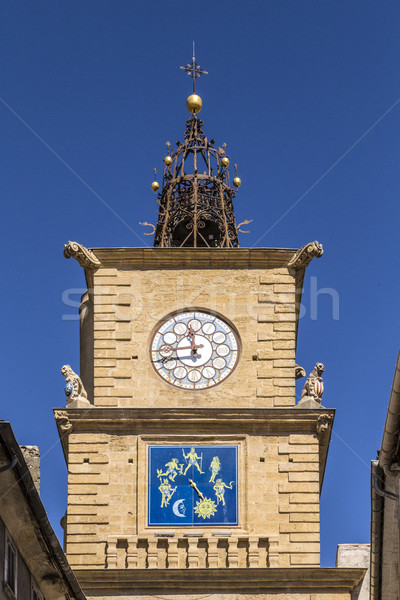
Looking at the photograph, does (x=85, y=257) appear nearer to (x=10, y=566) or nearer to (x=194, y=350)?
(x=194, y=350)

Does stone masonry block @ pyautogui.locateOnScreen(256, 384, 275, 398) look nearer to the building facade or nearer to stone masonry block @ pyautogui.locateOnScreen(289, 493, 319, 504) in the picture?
stone masonry block @ pyautogui.locateOnScreen(289, 493, 319, 504)

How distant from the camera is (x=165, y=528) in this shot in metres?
47.0

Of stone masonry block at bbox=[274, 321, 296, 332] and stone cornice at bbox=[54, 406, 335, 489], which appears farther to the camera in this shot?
stone masonry block at bbox=[274, 321, 296, 332]

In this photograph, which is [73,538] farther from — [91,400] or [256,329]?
[256,329]

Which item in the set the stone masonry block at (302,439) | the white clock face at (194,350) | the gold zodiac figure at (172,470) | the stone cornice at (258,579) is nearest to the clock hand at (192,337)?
the white clock face at (194,350)

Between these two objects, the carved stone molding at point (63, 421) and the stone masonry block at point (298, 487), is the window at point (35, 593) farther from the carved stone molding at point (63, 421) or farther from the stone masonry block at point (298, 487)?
the stone masonry block at point (298, 487)

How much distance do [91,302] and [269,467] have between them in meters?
7.10

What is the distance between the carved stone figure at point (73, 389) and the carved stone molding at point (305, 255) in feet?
22.5

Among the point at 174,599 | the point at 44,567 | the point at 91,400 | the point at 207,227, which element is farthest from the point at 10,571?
the point at 207,227

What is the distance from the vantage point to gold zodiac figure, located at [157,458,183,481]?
156 ft

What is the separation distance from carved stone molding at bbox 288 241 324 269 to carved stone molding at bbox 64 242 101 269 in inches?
213

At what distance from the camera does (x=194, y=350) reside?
1964 inches

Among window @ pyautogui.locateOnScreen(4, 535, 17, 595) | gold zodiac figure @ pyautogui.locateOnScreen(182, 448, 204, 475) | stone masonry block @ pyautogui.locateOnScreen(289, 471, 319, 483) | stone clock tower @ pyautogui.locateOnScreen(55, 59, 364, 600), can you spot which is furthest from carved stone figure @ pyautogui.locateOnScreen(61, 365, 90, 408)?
window @ pyautogui.locateOnScreen(4, 535, 17, 595)

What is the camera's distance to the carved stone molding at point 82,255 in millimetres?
50125
